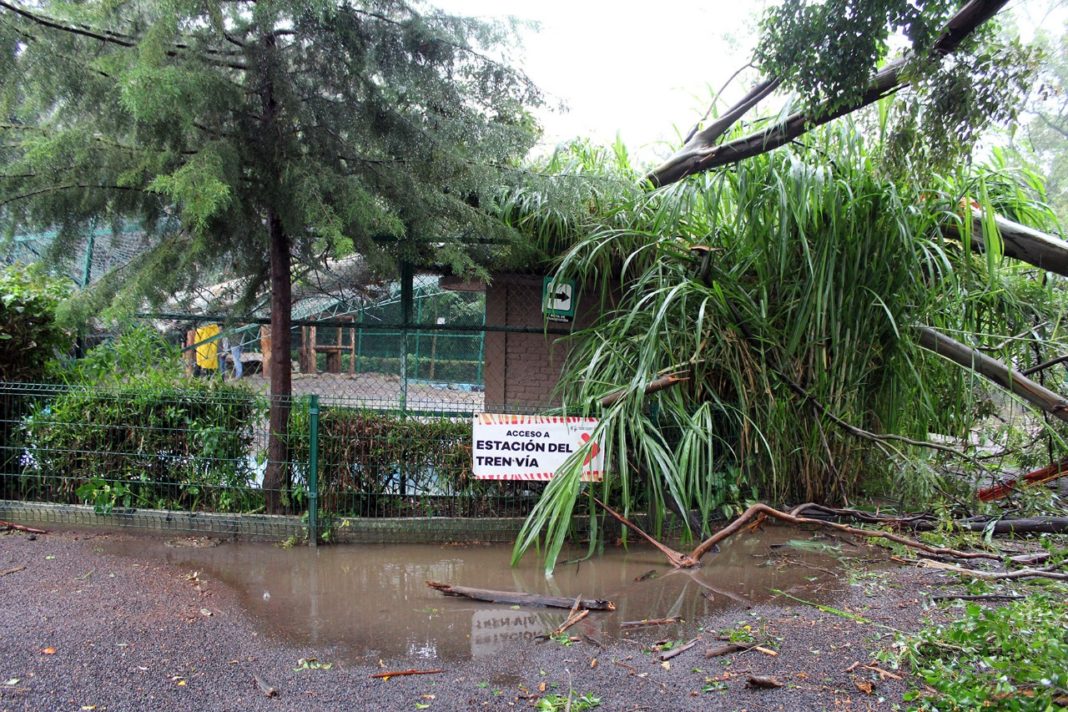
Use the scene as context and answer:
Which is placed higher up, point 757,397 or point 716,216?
point 716,216

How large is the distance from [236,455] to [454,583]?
2.25 meters

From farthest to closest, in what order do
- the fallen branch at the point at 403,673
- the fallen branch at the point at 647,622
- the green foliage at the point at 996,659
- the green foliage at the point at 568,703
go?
1. the fallen branch at the point at 647,622
2. the fallen branch at the point at 403,673
3. the green foliage at the point at 568,703
4. the green foliage at the point at 996,659

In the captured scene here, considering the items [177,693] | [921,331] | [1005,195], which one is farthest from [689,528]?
[1005,195]

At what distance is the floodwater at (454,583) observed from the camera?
158 inches

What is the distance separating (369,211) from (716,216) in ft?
9.66

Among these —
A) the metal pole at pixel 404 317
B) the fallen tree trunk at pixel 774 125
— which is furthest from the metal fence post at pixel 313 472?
the fallen tree trunk at pixel 774 125

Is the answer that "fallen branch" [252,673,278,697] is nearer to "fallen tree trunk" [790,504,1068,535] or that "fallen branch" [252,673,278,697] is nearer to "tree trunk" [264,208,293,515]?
"tree trunk" [264,208,293,515]

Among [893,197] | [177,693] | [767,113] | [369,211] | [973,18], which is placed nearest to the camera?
[177,693]

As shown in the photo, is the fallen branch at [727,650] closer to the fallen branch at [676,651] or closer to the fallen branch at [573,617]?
the fallen branch at [676,651]

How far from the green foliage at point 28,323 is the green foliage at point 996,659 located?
6582mm

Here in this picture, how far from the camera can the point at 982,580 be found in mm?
4246

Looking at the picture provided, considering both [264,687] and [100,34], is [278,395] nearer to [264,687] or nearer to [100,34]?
[100,34]

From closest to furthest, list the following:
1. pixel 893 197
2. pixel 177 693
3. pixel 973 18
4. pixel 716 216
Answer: pixel 177 693 < pixel 973 18 < pixel 893 197 < pixel 716 216

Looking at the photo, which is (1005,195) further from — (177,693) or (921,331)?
(177,693)
